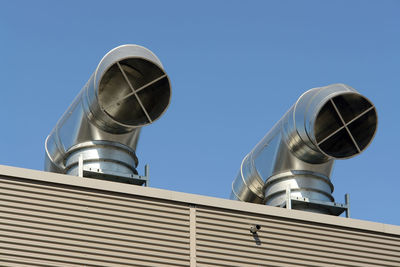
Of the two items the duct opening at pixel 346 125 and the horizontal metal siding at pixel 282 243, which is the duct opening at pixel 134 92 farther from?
the duct opening at pixel 346 125

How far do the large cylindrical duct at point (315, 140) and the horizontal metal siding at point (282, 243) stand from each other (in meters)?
1.19

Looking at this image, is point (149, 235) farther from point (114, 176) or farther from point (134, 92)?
point (134, 92)

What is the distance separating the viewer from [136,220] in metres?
13.7

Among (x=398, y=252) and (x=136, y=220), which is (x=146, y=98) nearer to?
(x=136, y=220)

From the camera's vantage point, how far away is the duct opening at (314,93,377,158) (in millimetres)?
16031

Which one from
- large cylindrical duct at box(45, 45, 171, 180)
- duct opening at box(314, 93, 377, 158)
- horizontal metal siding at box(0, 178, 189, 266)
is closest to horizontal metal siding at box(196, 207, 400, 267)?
horizontal metal siding at box(0, 178, 189, 266)

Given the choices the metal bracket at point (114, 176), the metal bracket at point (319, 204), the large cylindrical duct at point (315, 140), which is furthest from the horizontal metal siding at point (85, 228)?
the large cylindrical duct at point (315, 140)

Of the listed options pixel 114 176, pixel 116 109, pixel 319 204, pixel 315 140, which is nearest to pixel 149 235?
pixel 114 176

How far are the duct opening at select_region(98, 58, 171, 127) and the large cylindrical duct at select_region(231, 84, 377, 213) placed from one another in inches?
95.2

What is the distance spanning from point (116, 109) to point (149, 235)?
109 inches

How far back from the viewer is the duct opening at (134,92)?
50.3ft

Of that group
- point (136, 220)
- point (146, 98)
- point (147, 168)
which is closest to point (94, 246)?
point (136, 220)

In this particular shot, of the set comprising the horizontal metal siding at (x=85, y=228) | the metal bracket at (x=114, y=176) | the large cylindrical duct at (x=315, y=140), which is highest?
the large cylindrical duct at (x=315, y=140)

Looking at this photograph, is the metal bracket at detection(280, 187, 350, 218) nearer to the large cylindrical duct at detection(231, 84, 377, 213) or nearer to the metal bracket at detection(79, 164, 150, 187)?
the large cylindrical duct at detection(231, 84, 377, 213)
